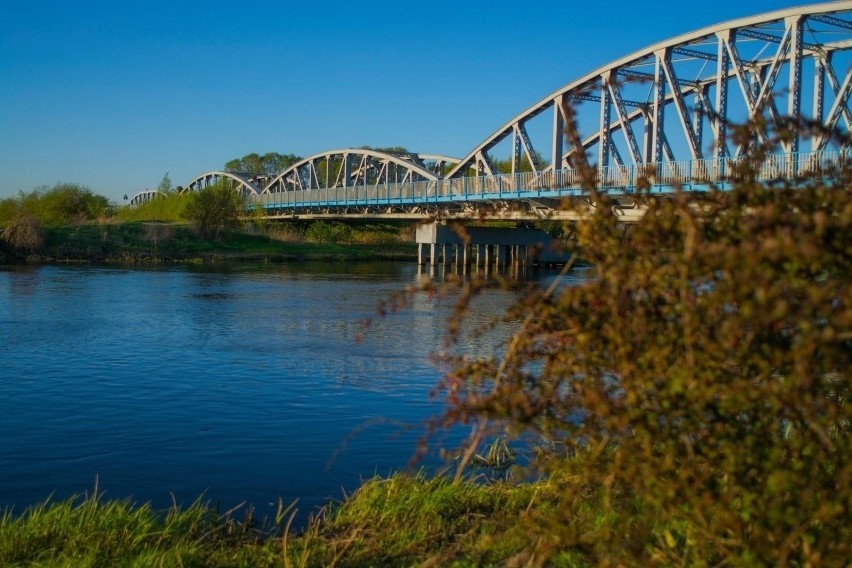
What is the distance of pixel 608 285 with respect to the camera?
405 centimetres

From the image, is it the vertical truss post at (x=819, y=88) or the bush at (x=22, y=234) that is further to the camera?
the bush at (x=22, y=234)

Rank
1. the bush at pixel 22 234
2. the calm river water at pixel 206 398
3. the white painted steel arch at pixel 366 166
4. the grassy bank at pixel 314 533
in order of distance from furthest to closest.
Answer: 1. the white painted steel arch at pixel 366 166
2. the bush at pixel 22 234
3. the calm river water at pixel 206 398
4. the grassy bank at pixel 314 533

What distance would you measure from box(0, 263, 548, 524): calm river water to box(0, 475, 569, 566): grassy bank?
887 millimetres

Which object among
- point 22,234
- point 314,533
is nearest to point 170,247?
point 22,234

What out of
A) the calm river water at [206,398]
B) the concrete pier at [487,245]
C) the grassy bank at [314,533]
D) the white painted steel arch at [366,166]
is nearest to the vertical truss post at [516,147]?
the concrete pier at [487,245]

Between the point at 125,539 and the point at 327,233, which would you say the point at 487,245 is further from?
the point at 125,539

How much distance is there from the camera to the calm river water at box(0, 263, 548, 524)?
9.38 meters

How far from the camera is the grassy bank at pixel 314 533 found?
608 centimetres

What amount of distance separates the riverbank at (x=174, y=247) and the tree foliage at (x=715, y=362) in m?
52.9

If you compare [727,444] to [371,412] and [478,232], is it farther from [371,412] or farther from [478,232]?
[478,232]

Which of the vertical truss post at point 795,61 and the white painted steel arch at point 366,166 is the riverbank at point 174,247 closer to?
the white painted steel arch at point 366,166

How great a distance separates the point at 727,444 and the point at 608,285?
86 cm

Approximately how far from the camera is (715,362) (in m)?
3.76

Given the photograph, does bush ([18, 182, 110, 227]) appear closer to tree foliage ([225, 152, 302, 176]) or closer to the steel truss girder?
the steel truss girder
